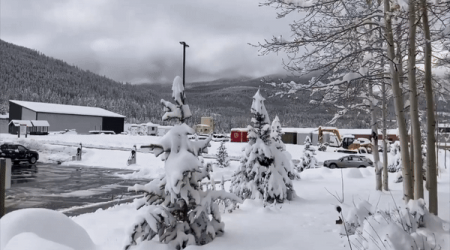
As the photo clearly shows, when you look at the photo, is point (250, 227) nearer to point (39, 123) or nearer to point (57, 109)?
point (39, 123)

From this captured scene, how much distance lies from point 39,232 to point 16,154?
84.2ft

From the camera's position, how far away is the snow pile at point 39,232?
372 cm

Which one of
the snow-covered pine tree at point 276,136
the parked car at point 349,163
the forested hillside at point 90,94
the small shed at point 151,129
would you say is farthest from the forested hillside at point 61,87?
the snow-covered pine tree at point 276,136

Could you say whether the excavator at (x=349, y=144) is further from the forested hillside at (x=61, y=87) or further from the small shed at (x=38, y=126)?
the forested hillside at (x=61, y=87)

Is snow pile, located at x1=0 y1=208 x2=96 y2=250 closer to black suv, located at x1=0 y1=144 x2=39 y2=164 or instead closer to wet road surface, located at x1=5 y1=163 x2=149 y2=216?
wet road surface, located at x1=5 y1=163 x2=149 y2=216

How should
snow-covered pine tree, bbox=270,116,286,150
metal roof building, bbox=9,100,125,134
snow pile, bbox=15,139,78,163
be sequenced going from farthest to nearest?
metal roof building, bbox=9,100,125,134 → snow pile, bbox=15,139,78,163 → snow-covered pine tree, bbox=270,116,286,150

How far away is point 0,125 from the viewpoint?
246 ft

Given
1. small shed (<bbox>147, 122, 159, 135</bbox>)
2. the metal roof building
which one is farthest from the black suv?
small shed (<bbox>147, 122, 159, 135</bbox>)

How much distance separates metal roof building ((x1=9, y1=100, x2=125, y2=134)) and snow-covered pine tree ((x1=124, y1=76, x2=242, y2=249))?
72.1 metres

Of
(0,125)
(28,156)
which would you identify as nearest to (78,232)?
(28,156)

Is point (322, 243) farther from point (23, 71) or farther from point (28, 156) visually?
point (23, 71)

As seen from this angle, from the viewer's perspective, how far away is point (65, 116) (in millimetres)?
73062

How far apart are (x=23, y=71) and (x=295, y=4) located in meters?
185

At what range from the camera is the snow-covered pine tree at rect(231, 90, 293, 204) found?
9.42 meters
